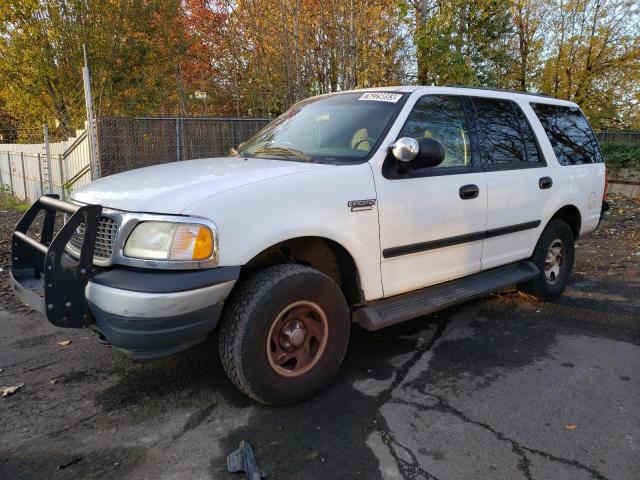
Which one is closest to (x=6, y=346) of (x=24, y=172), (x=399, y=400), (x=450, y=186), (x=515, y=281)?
(x=399, y=400)

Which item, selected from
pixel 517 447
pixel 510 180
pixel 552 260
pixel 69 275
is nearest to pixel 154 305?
pixel 69 275

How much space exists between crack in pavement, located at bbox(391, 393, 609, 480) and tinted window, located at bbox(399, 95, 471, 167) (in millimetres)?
1674

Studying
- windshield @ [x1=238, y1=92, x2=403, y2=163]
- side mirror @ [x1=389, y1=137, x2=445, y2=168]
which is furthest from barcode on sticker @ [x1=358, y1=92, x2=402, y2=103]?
side mirror @ [x1=389, y1=137, x2=445, y2=168]

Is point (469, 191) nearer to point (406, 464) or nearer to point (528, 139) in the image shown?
point (528, 139)

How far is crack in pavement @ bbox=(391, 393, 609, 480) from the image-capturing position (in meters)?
2.32

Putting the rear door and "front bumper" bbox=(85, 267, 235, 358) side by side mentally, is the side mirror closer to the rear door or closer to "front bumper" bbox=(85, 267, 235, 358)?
the rear door

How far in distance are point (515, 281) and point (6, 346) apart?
13.4 feet

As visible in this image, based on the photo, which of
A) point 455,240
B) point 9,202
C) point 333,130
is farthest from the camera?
point 9,202

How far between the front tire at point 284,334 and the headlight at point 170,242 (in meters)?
0.38

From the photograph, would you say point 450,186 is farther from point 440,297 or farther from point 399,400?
point 399,400

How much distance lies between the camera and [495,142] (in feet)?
13.2

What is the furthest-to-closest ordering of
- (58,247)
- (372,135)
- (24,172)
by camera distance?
(24,172), (372,135), (58,247)

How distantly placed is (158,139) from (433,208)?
7.18 m

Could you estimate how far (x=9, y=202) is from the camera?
12.9 metres
